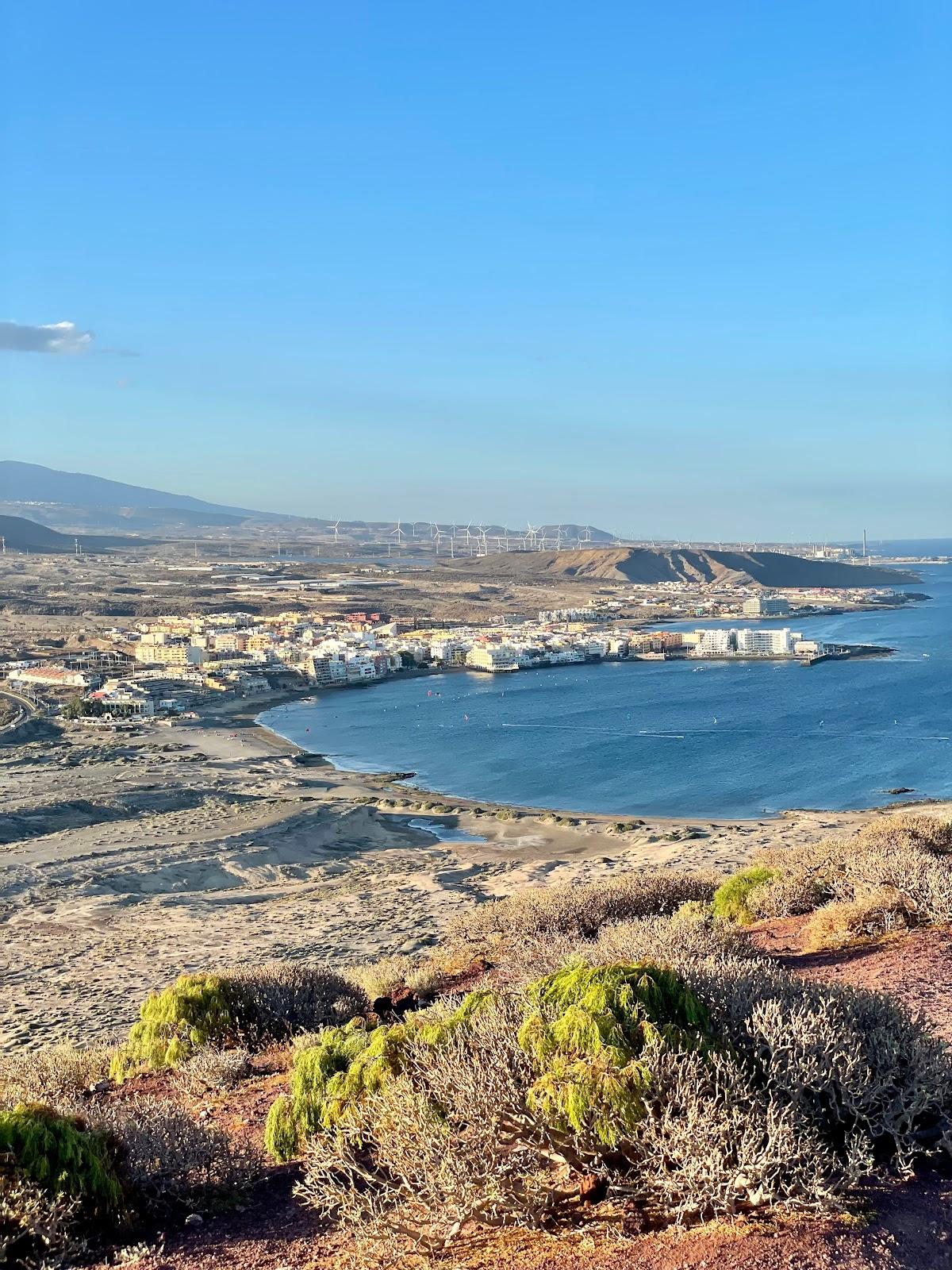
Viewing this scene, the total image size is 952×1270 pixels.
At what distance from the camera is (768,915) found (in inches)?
382

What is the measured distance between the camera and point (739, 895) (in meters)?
10.3

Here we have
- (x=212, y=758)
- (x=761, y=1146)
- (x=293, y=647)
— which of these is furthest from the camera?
(x=293, y=647)

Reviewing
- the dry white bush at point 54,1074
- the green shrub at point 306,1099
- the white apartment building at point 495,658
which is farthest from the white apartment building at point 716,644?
the green shrub at point 306,1099

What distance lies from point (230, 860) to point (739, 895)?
47.6 ft

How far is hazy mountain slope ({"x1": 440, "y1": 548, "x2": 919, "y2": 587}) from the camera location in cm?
13400

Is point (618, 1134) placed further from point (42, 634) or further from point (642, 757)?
point (42, 634)

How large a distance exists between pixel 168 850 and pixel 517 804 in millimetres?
11850

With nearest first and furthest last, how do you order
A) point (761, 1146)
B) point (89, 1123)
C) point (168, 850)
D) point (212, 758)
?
point (761, 1146), point (89, 1123), point (168, 850), point (212, 758)

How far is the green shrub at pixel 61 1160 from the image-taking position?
404 centimetres

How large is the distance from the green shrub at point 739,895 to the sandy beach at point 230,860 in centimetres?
434

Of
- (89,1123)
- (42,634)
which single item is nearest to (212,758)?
(89,1123)

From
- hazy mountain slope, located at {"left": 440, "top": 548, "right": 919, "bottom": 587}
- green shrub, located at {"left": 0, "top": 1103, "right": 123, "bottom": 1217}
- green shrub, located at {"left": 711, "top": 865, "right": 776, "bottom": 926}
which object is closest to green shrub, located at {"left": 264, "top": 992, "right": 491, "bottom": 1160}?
green shrub, located at {"left": 0, "top": 1103, "right": 123, "bottom": 1217}

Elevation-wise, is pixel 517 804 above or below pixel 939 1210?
below

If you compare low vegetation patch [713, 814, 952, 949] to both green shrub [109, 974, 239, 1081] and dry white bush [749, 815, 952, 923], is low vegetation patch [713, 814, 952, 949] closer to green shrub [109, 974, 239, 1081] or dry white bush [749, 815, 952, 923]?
dry white bush [749, 815, 952, 923]
